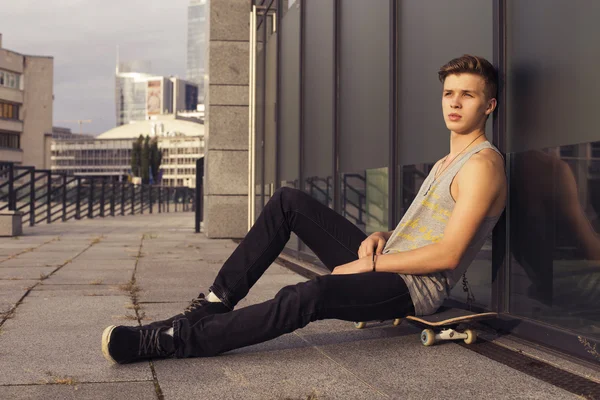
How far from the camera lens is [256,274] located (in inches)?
141

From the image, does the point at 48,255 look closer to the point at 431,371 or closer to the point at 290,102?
the point at 290,102

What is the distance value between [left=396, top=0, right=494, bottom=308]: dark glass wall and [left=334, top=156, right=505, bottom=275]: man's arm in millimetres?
801

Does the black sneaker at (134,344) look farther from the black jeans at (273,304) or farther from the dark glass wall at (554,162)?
the dark glass wall at (554,162)

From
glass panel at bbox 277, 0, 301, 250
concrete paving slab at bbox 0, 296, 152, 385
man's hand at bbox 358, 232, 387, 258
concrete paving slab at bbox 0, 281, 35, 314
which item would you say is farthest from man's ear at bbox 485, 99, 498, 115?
glass panel at bbox 277, 0, 301, 250

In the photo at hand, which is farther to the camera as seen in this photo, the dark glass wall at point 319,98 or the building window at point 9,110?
the building window at point 9,110

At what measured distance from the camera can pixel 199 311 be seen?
3383mm

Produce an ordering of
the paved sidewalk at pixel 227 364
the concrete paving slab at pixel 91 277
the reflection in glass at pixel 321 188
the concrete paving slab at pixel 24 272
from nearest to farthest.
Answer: the paved sidewalk at pixel 227 364, the concrete paving slab at pixel 91 277, the concrete paving slab at pixel 24 272, the reflection in glass at pixel 321 188

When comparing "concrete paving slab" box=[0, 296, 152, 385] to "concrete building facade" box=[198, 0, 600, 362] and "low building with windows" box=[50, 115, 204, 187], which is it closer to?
"concrete building facade" box=[198, 0, 600, 362]

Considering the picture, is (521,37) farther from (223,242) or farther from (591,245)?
(223,242)

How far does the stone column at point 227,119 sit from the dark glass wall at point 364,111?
631cm

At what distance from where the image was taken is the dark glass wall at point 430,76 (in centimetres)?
419

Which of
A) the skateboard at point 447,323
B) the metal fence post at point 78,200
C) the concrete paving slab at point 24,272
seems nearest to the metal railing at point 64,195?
the metal fence post at point 78,200

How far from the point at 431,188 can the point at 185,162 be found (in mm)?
133887

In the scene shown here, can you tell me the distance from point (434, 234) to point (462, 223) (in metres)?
0.26
